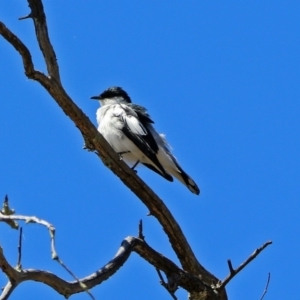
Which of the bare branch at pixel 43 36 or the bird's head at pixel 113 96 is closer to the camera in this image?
the bare branch at pixel 43 36

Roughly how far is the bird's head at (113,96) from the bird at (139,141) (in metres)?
0.96

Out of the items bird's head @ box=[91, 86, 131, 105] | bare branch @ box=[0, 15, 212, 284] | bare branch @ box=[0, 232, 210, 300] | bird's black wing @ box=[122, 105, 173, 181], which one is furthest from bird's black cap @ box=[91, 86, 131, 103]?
bare branch @ box=[0, 232, 210, 300]

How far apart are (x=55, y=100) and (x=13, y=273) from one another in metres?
1.99

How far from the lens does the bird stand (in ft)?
31.0

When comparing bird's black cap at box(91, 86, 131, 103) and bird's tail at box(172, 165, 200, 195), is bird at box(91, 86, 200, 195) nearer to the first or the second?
bird's tail at box(172, 165, 200, 195)

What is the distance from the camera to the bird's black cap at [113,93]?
11.2m

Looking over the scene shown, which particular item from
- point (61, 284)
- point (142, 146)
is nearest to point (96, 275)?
point (61, 284)

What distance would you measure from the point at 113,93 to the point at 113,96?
71 millimetres

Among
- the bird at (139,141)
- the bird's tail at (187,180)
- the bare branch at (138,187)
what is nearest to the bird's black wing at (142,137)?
the bird at (139,141)

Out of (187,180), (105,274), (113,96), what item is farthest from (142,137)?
(105,274)

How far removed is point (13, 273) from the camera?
15.8 ft

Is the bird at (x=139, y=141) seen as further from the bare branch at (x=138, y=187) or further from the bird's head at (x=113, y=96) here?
the bare branch at (x=138, y=187)

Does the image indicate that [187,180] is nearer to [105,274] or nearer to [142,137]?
[142,137]

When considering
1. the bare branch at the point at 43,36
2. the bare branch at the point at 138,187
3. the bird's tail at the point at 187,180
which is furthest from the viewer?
the bird's tail at the point at 187,180
